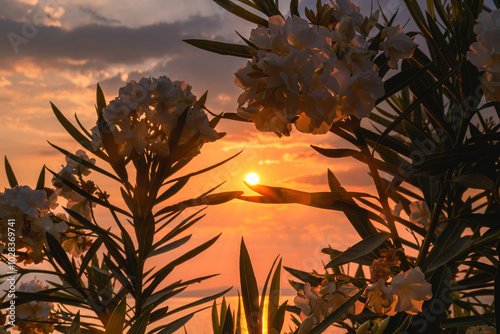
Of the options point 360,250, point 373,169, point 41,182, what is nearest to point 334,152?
point 373,169

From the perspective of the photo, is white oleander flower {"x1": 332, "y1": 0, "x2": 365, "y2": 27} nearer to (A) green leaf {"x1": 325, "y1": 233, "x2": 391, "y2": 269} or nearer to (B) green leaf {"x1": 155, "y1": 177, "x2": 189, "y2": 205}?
(A) green leaf {"x1": 325, "y1": 233, "x2": 391, "y2": 269}

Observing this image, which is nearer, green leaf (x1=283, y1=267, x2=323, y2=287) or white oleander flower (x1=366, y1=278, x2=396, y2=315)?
white oleander flower (x1=366, y1=278, x2=396, y2=315)

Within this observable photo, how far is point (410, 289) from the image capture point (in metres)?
0.86

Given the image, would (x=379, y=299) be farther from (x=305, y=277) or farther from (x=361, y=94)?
(x=305, y=277)

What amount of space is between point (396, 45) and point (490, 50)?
0.18 meters

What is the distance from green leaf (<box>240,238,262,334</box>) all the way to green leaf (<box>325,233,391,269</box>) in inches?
7.6

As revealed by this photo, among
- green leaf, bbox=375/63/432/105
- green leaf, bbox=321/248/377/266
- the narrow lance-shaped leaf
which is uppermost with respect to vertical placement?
green leaf, bbox=375/63/432/105

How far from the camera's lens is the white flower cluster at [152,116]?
3.84 feet

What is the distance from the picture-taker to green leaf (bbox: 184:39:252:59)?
3.71ft

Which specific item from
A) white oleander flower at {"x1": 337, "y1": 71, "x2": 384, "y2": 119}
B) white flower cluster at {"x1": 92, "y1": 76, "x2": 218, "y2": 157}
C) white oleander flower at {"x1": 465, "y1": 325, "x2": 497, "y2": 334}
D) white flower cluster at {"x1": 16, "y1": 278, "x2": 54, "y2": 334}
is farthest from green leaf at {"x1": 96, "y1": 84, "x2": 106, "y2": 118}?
white oleander flower at {"x1": 465, "y1": 325, "x2": 497, "y2": 334}

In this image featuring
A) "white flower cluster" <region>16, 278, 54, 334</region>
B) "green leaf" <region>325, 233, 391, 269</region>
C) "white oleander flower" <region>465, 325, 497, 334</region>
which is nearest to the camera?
"green leaf" <region>325, 233, 391, 269</region>

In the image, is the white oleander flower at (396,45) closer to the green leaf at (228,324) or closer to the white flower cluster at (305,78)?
the white flower cluster at (305,78)

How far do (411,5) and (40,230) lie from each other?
123 cm

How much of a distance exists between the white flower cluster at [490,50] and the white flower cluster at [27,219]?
123cm
